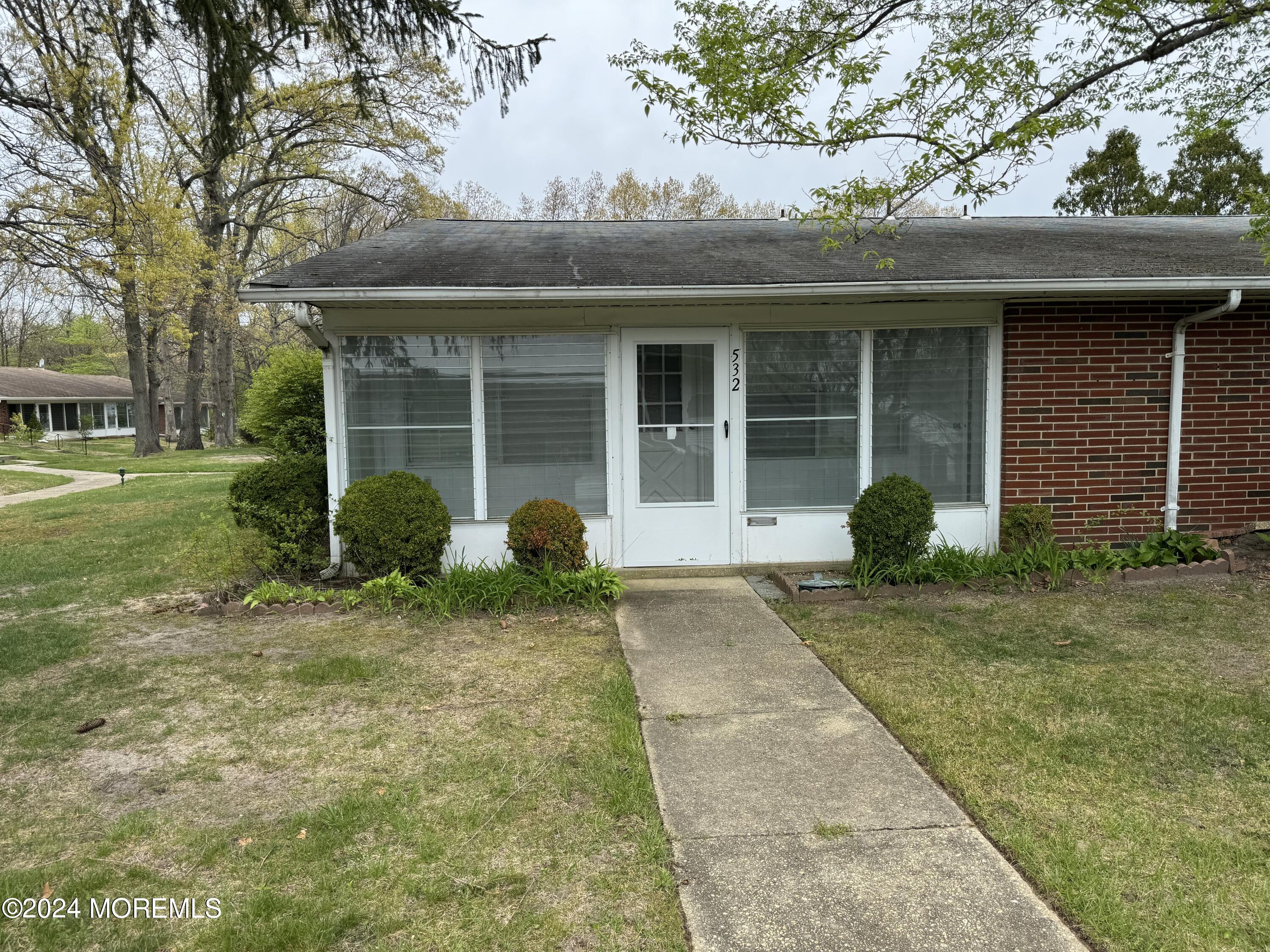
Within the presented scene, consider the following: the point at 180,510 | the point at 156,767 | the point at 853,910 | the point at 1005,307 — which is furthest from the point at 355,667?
the point at 180,510

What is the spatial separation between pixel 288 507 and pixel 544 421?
2385mm

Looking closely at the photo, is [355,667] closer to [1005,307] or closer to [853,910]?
[853,910]

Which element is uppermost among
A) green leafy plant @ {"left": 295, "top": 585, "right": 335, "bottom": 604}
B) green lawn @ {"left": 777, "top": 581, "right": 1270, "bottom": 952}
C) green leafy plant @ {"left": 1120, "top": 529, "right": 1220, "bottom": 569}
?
green leafy plant @ {"left": 1120, "top": 529, "right": 1220, "bottom": 569}

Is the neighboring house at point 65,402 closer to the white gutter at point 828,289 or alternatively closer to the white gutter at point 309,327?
the white gutter at point 309,327

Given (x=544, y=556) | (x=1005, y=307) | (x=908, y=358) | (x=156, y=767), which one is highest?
(x=1005, y=307)

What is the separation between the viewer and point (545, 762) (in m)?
3.55

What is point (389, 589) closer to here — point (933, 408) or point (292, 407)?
point (292, 407)

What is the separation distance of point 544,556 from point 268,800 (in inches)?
130

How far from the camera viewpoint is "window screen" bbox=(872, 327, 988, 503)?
7.21 m

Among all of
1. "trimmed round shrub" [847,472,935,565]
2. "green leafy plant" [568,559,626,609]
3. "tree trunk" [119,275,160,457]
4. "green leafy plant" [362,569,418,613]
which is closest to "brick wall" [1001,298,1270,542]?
"trimmed round shrub" [847,472,935,565]

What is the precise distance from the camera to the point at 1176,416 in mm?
7059

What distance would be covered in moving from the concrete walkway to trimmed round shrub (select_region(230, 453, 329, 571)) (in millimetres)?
3598

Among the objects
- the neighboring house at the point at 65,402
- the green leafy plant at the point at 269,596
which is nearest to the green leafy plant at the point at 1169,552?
the green leafy plant at the point at 269,596
